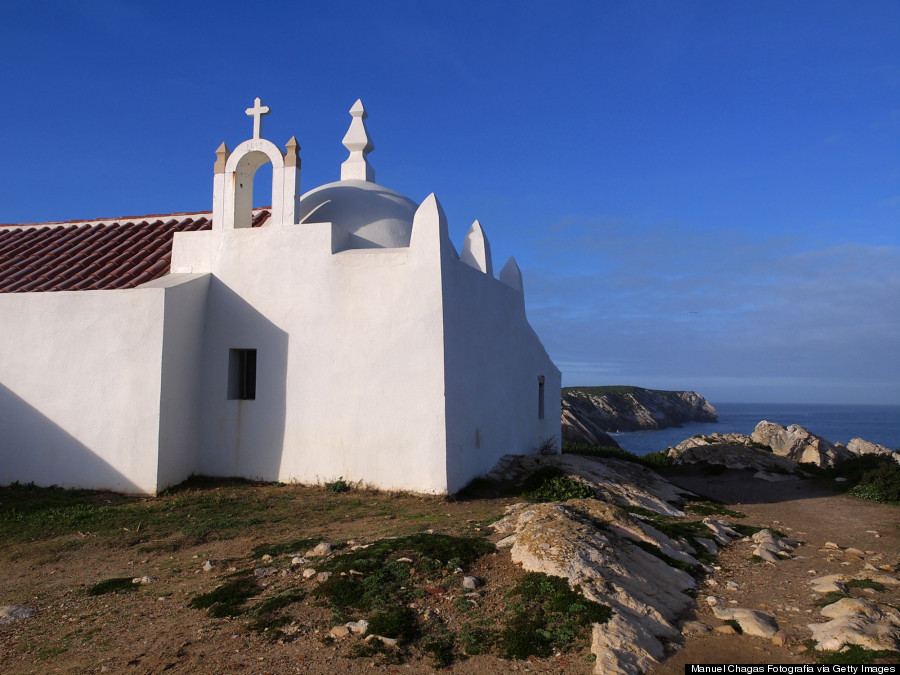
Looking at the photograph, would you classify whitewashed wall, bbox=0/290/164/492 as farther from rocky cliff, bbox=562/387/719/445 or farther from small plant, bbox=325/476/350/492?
rocky cliff, bbox=562/387/719/445

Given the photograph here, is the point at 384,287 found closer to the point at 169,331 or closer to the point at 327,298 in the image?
the point at 327,298

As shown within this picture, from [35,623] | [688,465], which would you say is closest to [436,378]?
[35,623]

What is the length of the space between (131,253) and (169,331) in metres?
4.62

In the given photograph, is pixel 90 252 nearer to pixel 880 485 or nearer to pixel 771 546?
pixel 771 546

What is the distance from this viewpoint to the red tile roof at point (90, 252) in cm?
1289

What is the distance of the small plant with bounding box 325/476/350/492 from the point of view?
35.8 feet

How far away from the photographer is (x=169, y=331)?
10922 millimetres

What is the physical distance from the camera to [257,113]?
41.0ft

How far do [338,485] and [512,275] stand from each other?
6.84m

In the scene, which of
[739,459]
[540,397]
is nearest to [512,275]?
[540,397]

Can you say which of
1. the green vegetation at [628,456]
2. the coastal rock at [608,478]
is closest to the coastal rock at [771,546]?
the coastal rock at [608,478]

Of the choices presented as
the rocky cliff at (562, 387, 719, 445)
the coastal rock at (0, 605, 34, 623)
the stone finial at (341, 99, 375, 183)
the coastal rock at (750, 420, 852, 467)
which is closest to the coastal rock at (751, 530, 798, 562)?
the coastal rock at (0, 605, 34, 623)

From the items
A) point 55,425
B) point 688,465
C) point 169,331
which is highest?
point 169,331

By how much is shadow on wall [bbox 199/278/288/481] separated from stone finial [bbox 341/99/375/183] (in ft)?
15.0
